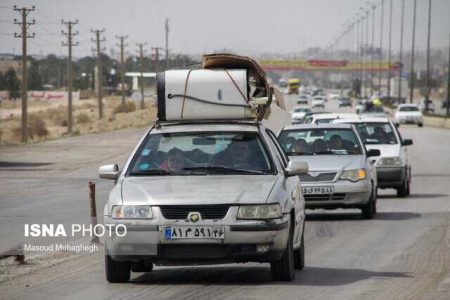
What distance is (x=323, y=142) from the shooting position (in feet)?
72.6

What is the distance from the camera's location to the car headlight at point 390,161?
86.3 feet

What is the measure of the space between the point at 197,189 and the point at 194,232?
477mm

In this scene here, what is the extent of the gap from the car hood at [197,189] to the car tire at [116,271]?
0.67 m

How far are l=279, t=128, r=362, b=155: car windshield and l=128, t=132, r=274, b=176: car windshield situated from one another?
29.4ft

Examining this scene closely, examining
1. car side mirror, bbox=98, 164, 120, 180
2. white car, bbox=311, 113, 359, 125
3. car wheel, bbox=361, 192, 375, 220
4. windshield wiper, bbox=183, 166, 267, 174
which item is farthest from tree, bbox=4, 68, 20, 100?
windshield wiper, bbox=183, 166, 267, 174

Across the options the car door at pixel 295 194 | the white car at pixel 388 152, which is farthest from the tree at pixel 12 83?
Result: the car door at pixel 295 194

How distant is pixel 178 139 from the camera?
13203 mm

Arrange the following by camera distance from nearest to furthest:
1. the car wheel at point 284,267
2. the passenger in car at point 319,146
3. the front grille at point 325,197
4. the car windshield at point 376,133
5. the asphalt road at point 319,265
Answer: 1. the asphalt road at point 319,265
2. the car wheel at point 284,267
3. the front grille at point 325,197
4. the passenger in car at point 319,146
5. the car windshield at point 376,133

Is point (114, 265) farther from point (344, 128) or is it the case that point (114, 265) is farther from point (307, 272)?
point (344, 128)

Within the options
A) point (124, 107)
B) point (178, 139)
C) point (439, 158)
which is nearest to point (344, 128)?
point (178, 139)

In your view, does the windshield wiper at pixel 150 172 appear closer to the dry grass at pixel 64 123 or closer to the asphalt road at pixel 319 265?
the asphalt road at pixel 319 265

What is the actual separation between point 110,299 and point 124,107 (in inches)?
4602

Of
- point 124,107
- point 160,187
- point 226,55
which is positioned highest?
point 226,55

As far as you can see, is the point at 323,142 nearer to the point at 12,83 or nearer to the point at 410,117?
the point at 410,117
